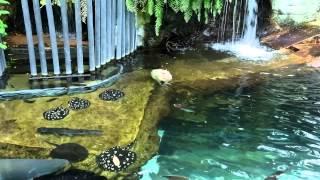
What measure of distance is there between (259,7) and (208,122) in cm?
424

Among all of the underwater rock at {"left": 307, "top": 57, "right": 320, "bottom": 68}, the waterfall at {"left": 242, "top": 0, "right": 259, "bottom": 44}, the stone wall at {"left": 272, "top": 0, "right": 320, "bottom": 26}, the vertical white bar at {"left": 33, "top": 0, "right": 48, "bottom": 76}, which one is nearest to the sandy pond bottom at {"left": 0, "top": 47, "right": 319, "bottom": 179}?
the underwater rock at {"left": 307, "top": 57, "right": 320, "bottom": 68}

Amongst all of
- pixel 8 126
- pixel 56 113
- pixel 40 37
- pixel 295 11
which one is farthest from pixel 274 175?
pixel 295 11

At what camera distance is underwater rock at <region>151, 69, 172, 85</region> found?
6.83m

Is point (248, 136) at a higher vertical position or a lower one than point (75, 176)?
higher

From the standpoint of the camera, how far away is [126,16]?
7.34 metres

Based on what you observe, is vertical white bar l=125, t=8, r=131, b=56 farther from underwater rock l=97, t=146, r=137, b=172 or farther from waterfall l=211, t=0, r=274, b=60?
underwater rock l=97, t=146, r=137, b=172

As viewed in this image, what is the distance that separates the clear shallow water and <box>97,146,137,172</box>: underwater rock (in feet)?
0.91

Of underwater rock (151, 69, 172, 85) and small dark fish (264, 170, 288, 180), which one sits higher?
underwater rock (151, 69, 172, 85)

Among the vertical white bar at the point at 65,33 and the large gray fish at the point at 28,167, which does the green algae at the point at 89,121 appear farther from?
the vertical white bar at the point at 65,33

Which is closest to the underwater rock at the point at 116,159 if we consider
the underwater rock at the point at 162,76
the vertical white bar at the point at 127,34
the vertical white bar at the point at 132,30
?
the underwater rock at the point at 162,76

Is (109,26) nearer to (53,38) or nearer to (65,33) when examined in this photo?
(65,33)

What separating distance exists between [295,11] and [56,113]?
5850mm

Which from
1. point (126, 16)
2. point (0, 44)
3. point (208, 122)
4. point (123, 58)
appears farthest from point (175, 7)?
point (0, 44)

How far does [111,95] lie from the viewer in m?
6.29
